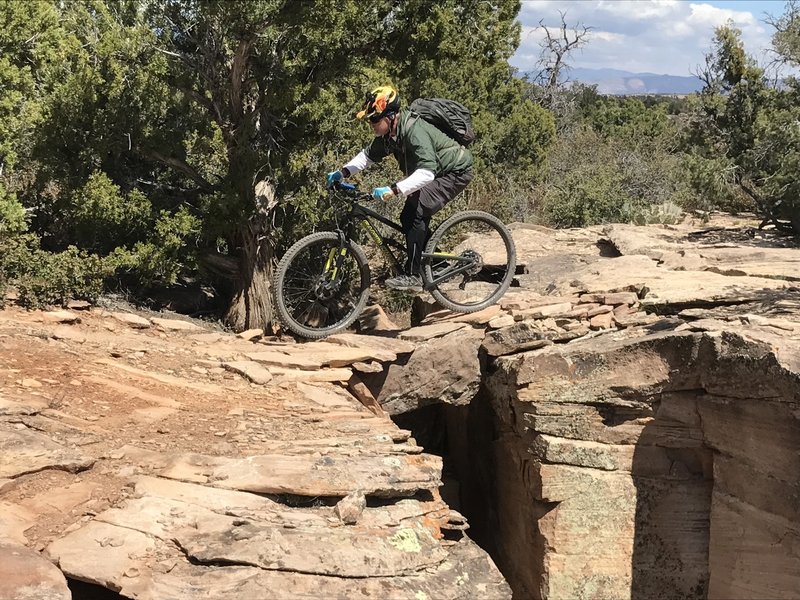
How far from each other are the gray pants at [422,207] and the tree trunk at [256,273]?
186 cm

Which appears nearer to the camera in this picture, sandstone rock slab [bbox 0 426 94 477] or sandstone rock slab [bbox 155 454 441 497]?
sandstone rock slab [bbox 0 426 94 477]

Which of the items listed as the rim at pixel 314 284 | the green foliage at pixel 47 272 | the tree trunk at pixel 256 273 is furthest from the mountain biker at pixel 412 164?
the green foliage at pixel 47 272

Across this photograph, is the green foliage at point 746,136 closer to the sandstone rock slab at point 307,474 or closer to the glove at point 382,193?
the glove at point 382,193

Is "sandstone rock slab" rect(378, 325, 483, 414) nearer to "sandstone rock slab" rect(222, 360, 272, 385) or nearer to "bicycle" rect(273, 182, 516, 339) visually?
"bicycle" rect(273, 182, 516, 339)

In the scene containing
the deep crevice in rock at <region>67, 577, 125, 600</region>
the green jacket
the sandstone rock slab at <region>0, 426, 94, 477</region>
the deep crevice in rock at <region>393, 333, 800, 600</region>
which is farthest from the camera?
the green jacket

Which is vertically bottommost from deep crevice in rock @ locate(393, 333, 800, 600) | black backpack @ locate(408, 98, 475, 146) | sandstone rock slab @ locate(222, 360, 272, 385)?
deep crevice in rock @ locate(393, 333, 800, 600)

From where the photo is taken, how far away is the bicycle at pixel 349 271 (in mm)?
6543

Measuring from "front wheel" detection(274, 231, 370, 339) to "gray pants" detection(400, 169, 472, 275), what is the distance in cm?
46

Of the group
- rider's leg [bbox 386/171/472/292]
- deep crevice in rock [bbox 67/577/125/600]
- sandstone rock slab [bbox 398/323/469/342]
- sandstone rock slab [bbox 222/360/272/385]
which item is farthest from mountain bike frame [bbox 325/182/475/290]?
deep crevice in rock [bbox 67/577/125/600]

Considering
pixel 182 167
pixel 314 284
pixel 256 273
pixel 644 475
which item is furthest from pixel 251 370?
pixel 644 475

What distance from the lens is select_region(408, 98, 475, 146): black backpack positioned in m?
6.52

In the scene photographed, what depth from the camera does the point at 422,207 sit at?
21.7 ft

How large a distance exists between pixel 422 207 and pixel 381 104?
3.26ft

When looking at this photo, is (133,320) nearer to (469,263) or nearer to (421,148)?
(421,148)
